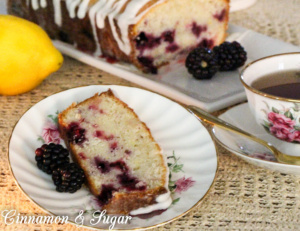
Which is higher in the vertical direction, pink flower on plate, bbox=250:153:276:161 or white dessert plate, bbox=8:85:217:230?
white dessert plate, bbox=8:85:217:230

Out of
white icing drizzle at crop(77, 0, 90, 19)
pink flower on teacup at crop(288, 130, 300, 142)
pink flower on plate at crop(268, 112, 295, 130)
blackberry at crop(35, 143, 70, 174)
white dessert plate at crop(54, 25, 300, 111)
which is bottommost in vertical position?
white dessert plate at crop(54, 25, 300, 111)

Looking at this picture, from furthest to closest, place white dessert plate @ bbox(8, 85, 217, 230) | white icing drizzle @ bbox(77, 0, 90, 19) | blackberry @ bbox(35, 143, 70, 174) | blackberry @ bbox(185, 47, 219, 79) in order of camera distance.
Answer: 1. white icing drizzle @ bbox(77, 0, 90, 19)
2. blackberry @ bbox(185, 47, 219, 79)
3. blackberry @ bbox(35, 143, 70, 174)
4. white dessert plate @ bbox(8, 85, 217, 230)

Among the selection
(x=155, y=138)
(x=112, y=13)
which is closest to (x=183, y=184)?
(x=155, y=138)

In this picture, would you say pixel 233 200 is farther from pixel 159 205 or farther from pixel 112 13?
pixel 112 13

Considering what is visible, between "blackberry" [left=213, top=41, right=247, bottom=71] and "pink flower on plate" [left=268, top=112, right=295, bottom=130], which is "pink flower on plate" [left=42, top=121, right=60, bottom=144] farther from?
"blackberry" [left=213, top=41, right=247, bottom=71]

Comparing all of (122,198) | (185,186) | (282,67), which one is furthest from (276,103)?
(122,198)

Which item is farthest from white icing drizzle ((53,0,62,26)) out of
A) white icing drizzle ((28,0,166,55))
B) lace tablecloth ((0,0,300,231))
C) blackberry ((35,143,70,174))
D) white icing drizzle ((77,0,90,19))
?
blackberry ((35,143,70,174))
